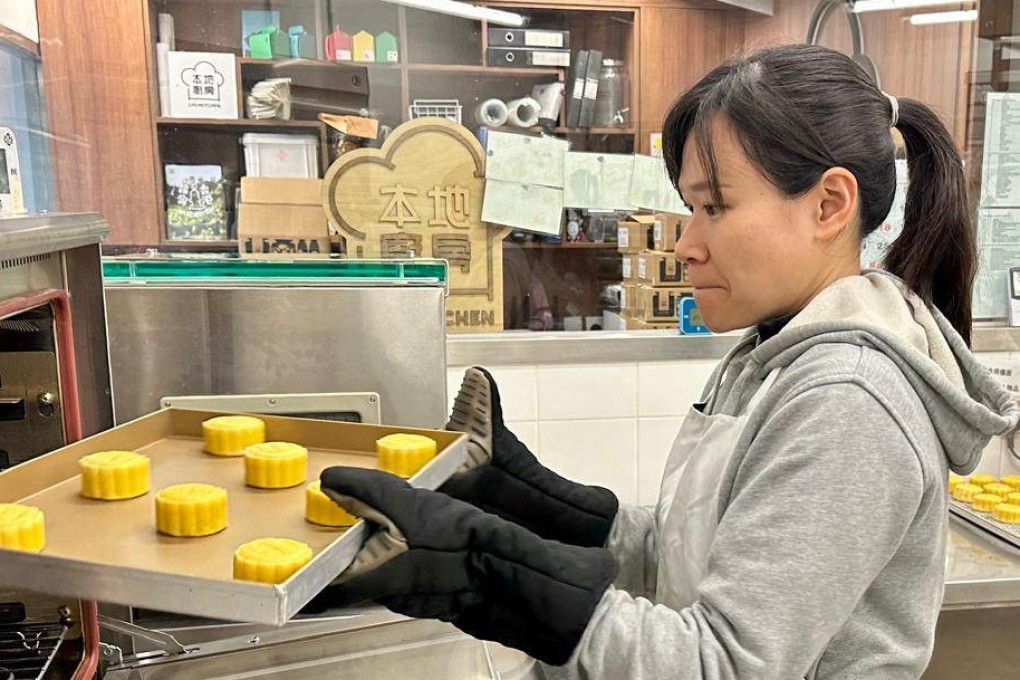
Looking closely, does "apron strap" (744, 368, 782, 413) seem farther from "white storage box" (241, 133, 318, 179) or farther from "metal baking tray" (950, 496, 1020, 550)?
"white storage box" (241, 133, 318, 179)

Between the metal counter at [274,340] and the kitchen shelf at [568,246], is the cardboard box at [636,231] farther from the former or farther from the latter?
the metal counter at [274,340]

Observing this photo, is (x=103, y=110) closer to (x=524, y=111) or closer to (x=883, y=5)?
(x=524, y=111)

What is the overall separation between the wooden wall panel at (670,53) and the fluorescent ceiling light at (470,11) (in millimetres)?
293

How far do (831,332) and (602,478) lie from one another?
106cm

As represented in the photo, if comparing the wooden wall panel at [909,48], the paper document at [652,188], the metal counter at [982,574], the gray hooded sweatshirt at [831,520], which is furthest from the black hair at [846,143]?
the wooden wall panel at [909,48]

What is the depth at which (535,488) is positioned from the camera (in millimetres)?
1016

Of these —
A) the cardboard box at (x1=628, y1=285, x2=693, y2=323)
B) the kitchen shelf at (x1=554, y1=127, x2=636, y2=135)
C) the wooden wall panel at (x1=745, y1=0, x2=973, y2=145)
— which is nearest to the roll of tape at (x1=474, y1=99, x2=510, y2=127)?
the kitchen shelf at (x1=554, y1=127, x2=636, y2=135)

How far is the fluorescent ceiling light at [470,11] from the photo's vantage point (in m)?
1.76

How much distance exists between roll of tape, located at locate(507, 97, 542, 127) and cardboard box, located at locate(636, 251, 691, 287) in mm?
395

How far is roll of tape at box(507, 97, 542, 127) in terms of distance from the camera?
1.80m

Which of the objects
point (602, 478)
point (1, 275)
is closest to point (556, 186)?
point (602, 478)

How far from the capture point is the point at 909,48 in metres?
2.00

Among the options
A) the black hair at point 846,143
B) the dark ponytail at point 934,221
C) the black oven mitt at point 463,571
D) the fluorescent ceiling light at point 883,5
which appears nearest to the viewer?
the black oven mitt at point 463,571

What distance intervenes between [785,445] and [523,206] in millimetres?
1172
